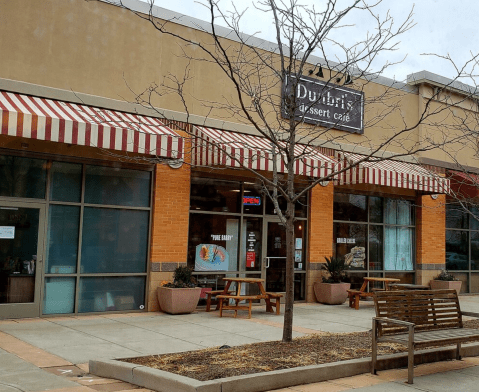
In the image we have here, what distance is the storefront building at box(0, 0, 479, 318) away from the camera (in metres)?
10.7

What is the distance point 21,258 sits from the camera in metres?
10.9

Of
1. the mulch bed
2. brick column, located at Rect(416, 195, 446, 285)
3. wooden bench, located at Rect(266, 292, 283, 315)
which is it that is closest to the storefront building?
wooden bench, located at Rect(266, 292, 283, 315)

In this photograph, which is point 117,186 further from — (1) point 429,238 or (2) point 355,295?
(1) point 429,238

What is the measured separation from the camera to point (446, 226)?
19.0 meters

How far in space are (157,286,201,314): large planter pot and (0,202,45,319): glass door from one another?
2.60 meters

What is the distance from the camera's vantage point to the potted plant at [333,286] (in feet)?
48.1

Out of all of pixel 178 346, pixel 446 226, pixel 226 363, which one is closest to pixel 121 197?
pixel 178 346

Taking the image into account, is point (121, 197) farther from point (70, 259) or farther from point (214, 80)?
point (214, 80)

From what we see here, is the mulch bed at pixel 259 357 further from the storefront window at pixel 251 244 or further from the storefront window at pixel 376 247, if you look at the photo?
the storefront window at pixel 376 247

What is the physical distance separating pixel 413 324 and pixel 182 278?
6292 millimetres

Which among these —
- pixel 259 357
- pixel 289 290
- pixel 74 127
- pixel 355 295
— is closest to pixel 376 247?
pixel 355 295

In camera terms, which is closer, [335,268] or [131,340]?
[131,340]

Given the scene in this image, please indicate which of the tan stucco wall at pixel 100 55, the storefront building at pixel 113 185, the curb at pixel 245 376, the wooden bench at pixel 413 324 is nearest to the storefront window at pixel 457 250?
the storefront building at pixel 113 185

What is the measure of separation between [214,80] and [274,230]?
4197mm
